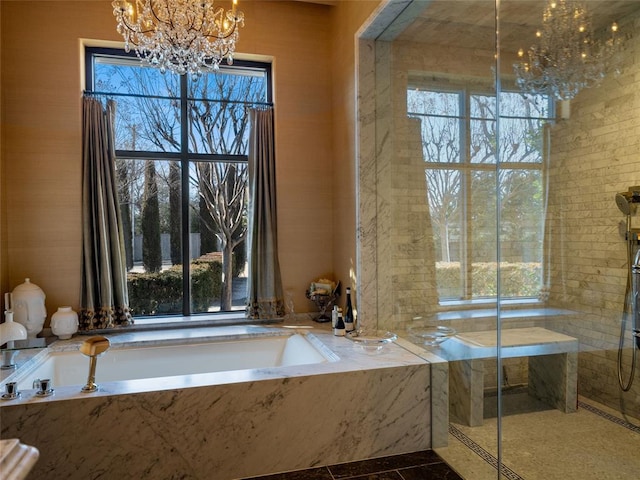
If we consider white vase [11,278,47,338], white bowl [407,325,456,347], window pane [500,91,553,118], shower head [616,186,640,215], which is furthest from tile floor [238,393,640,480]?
white vase [11,278,47,338]

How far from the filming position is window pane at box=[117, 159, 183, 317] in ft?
11.9

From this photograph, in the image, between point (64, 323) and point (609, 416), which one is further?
point (64, 323)

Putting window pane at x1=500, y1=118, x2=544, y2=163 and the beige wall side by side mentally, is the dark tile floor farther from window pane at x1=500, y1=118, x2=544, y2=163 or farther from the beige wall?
window pane at x1=500, y1=118, x2=544, y2=163

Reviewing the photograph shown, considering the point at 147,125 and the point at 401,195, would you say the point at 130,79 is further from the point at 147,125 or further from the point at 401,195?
the point at 401,195

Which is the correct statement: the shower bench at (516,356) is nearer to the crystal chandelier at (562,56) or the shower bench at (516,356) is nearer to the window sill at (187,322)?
the crystal chandelier at (562,56)

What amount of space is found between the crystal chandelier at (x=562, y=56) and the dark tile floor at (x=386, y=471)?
2.16 metres

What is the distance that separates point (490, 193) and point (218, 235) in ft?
7.74

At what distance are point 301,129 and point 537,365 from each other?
8.88ft

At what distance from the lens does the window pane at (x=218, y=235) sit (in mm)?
3773

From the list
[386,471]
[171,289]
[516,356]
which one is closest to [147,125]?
[171,289]

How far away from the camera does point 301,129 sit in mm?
3879

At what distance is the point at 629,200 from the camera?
2100mm

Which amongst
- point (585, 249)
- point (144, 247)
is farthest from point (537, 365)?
point (144, 247)

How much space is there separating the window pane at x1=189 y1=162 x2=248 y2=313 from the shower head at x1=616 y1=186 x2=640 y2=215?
2791 mm
